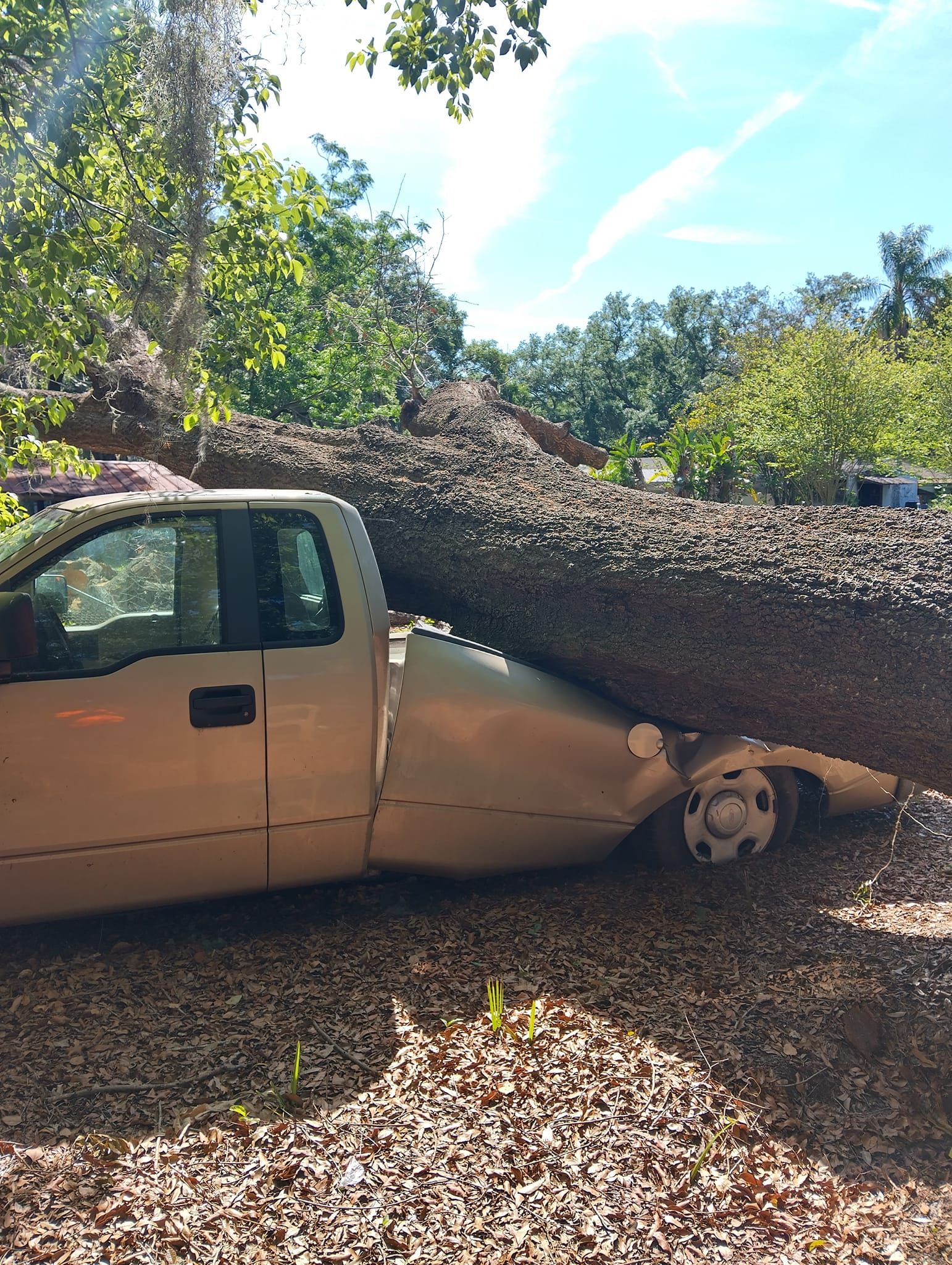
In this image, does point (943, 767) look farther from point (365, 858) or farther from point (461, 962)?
point (365, 858)

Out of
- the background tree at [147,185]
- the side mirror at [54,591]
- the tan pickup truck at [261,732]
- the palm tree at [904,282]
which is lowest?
the tan pickup truck at [261,732]

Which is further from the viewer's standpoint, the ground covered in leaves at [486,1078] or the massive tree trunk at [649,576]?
the massive tree trunk at [649,576]

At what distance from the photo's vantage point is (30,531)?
3.79 m

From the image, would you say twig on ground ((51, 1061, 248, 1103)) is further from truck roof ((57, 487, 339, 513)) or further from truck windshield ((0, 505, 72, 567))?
truck roof ((57, 487, 339, 513))

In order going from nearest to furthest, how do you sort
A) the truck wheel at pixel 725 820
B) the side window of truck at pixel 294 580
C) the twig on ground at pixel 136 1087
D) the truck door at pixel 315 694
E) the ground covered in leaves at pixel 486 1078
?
the ground covered in leaves at pixel 486 1078 → the twig on ground at pixel 136 1087 → the truck door at pixel 315 694 → the side window of truck at pixel 294 580 → the truck wheel at pixel 725 820

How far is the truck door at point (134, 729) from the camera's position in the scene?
11.0ft

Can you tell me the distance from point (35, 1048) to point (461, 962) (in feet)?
5.14

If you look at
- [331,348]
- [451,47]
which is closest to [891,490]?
[331,348]

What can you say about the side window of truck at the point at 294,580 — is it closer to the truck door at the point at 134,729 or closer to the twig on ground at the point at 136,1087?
the truck door at the point at 134,729

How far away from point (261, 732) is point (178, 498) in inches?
41.1

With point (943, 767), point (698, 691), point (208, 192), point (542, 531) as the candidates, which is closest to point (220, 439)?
point (208, 192)

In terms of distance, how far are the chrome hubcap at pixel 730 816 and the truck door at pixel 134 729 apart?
6.84 feet

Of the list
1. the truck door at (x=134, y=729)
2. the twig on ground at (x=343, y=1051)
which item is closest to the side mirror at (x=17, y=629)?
the truck door at (x=134, y=729)

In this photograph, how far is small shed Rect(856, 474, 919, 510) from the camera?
111 ft
